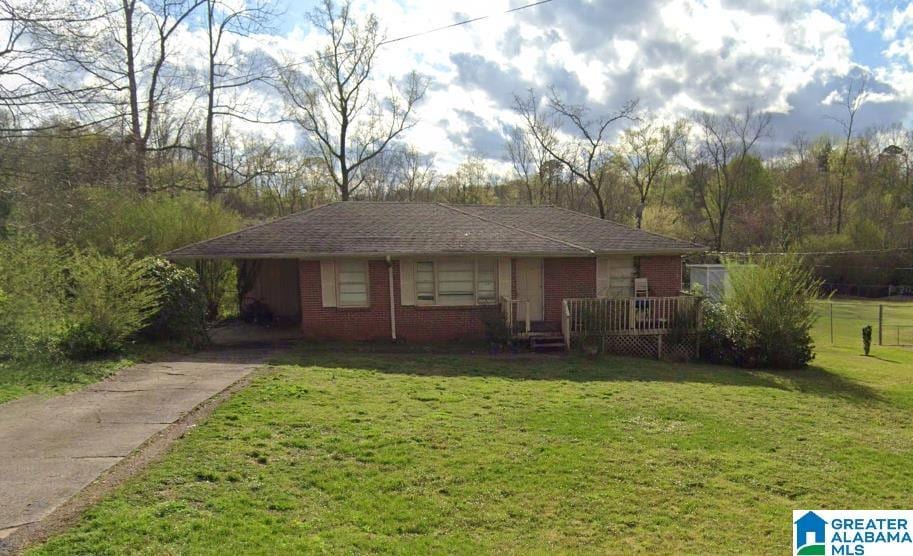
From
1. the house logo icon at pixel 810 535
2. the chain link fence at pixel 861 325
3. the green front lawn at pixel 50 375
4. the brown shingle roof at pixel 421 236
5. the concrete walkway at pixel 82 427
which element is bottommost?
the chain link fence at pixel 861 325

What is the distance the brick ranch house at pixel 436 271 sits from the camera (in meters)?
12.9

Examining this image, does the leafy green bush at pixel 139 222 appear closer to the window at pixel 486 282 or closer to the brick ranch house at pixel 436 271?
the brick ranch house at pixel 436 271

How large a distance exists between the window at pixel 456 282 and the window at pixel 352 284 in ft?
4.60

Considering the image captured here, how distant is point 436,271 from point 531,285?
2.81 meters

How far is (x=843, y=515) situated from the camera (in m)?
4.53

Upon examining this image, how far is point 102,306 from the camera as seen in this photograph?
31.2 feet

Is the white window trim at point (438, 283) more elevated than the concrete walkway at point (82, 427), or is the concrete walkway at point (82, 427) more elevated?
the white window trim at point (438, 283)

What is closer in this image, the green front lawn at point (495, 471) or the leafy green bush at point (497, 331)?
the green front lawn at point (495, 471)

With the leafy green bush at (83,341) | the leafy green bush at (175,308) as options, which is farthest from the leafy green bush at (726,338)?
the leafy green bush at (83,341)

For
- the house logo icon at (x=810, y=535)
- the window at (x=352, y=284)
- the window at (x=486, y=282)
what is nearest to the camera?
the house logo icon at (x=810, y=535)

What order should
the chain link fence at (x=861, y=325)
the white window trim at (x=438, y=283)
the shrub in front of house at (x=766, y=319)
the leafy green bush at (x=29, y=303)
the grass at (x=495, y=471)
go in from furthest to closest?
the chain link fence at (x=861, y=325) → the white window trim at (x=438, y=283) → the shrub in front of house at (x=766, y=319) → the leafy green bush at (x=29, y=303) → the grass at (x=495, y=471)

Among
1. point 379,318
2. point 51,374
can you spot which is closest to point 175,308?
point 51,374

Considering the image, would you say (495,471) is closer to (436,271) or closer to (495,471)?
(495,471)

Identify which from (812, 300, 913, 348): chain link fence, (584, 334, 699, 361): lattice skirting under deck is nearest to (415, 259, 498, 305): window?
(584, 334, 699, 361): lattice skirting under deck
